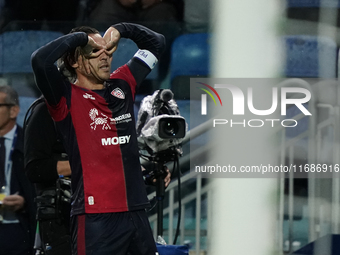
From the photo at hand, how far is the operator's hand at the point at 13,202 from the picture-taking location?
3078 mm

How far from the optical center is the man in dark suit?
3.07 metres

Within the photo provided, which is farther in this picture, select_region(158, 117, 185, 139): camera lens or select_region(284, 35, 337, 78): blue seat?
select_region(284, 35, 337, 78): blue seat

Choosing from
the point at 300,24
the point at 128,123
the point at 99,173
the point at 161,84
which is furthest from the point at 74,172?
the point at 300,24

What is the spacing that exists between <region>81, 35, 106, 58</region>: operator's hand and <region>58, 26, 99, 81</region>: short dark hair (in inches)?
1.5

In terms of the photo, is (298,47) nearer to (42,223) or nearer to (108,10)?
(108,10)

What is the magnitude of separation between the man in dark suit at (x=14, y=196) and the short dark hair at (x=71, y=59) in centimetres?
104

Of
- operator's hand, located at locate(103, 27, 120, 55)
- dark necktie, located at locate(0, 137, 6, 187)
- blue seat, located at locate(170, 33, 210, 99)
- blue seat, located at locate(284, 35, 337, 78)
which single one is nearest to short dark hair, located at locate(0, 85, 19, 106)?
dark necktie, located at locate(0, 137, 6, 187)

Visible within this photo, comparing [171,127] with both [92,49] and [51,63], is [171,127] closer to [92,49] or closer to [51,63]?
[92,49]

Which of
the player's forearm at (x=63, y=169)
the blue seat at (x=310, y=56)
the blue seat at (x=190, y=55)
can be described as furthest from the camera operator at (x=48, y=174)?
the blue seat at (x=310, y=56)

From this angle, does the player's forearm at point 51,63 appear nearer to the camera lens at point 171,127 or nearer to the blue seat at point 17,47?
the camera lens at point 171,127

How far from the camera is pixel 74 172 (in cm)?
201

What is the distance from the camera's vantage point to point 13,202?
122 inches

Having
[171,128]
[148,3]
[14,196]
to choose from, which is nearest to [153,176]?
[171,128]

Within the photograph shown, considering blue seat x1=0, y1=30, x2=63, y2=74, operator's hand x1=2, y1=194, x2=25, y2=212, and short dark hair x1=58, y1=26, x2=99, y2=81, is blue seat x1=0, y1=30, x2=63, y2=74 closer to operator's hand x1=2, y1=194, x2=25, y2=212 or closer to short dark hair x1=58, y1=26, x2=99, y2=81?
operator's hand x1=2, y1=194, x2=25, y2=212
